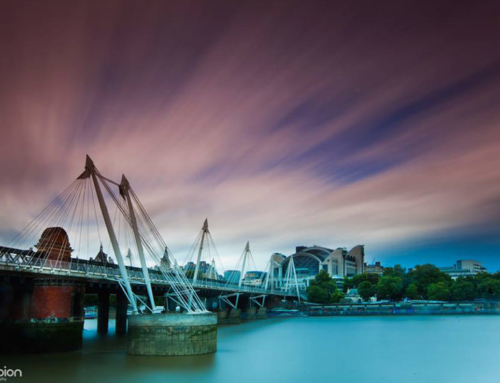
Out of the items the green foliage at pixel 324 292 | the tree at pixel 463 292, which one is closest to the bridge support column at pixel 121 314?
the green foliage at pixel 324 292

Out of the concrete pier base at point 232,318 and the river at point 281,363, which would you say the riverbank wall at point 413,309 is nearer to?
the concrete pier base at point 232,318

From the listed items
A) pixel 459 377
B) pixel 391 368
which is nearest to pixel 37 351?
pixel 391 368

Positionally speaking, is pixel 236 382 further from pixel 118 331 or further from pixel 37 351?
pixel 118 331

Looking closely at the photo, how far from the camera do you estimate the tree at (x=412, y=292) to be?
536ft

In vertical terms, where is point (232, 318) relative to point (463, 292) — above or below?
Result: below

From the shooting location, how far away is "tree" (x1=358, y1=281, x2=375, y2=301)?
170 meters

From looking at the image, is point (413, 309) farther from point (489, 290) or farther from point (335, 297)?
point (489, 290)

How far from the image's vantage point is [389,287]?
164875 millimetres

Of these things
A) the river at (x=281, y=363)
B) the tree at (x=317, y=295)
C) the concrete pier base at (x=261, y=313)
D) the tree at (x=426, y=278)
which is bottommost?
the concrete pier base at (x=261, y=313)

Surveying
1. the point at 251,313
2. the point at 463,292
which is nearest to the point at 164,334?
the point at 251,313

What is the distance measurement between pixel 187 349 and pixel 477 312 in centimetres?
12124

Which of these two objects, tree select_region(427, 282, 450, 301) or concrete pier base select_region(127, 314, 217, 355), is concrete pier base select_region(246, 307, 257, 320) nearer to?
tree select_region(427, 282, 450, 301)

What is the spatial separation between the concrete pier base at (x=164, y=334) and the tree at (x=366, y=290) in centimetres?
13233

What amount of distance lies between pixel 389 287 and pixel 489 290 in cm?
3022
